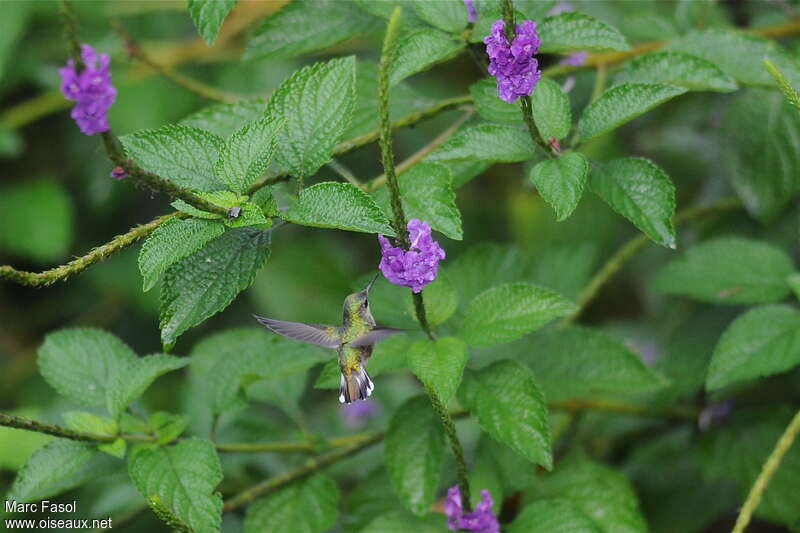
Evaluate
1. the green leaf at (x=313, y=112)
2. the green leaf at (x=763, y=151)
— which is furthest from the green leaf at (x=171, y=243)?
the green leaf at (x=763, y=151)

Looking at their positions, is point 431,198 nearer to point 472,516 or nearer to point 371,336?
point 371,336

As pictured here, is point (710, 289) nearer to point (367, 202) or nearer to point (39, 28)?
point (367, 202)

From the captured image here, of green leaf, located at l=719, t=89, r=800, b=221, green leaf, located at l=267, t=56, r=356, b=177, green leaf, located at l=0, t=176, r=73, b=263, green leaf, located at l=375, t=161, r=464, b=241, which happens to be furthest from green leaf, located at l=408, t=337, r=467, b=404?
green leaf, located at l=0, t=176, r=73, b=263

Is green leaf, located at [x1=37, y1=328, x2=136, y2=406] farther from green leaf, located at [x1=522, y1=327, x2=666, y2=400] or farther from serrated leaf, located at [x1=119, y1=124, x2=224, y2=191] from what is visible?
green leaf, located at [x1=522, y1=327, x2=666, y2=400]

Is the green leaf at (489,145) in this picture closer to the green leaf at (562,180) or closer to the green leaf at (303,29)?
the green leaf at (562,180)

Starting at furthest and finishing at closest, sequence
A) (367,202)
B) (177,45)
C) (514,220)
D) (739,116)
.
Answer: (514,220), (177,45), (739,116), (367,202)

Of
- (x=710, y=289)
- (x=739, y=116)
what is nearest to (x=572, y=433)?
(x=710, y=289)
